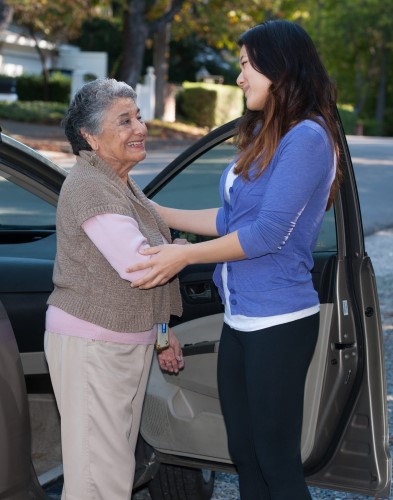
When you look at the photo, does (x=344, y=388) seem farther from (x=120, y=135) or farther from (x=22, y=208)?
(x=22, y=208)

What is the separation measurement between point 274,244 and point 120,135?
0.55 m

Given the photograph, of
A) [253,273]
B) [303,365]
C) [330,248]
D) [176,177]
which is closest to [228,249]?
[253,273]

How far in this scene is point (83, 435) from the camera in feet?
9.54

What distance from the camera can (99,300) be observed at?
112 inches

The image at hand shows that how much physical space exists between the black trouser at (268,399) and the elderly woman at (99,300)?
0.91 ft

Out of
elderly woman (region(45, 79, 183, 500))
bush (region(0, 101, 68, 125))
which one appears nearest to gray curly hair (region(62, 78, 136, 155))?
elderly woman (region(45, 79, 183, 500))

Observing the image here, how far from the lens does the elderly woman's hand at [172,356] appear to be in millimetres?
3275

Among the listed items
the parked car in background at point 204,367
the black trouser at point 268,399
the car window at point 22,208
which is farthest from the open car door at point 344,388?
the car window at point 22,208


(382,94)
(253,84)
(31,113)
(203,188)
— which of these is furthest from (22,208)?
(382,94)

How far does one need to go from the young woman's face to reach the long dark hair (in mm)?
15

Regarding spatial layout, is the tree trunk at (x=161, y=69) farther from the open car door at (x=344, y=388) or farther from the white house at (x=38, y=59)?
the open car door at (x=344, y=388)

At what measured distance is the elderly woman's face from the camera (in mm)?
2896

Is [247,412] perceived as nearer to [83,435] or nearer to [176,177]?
[83,435]

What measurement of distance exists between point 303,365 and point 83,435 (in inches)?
26.0
